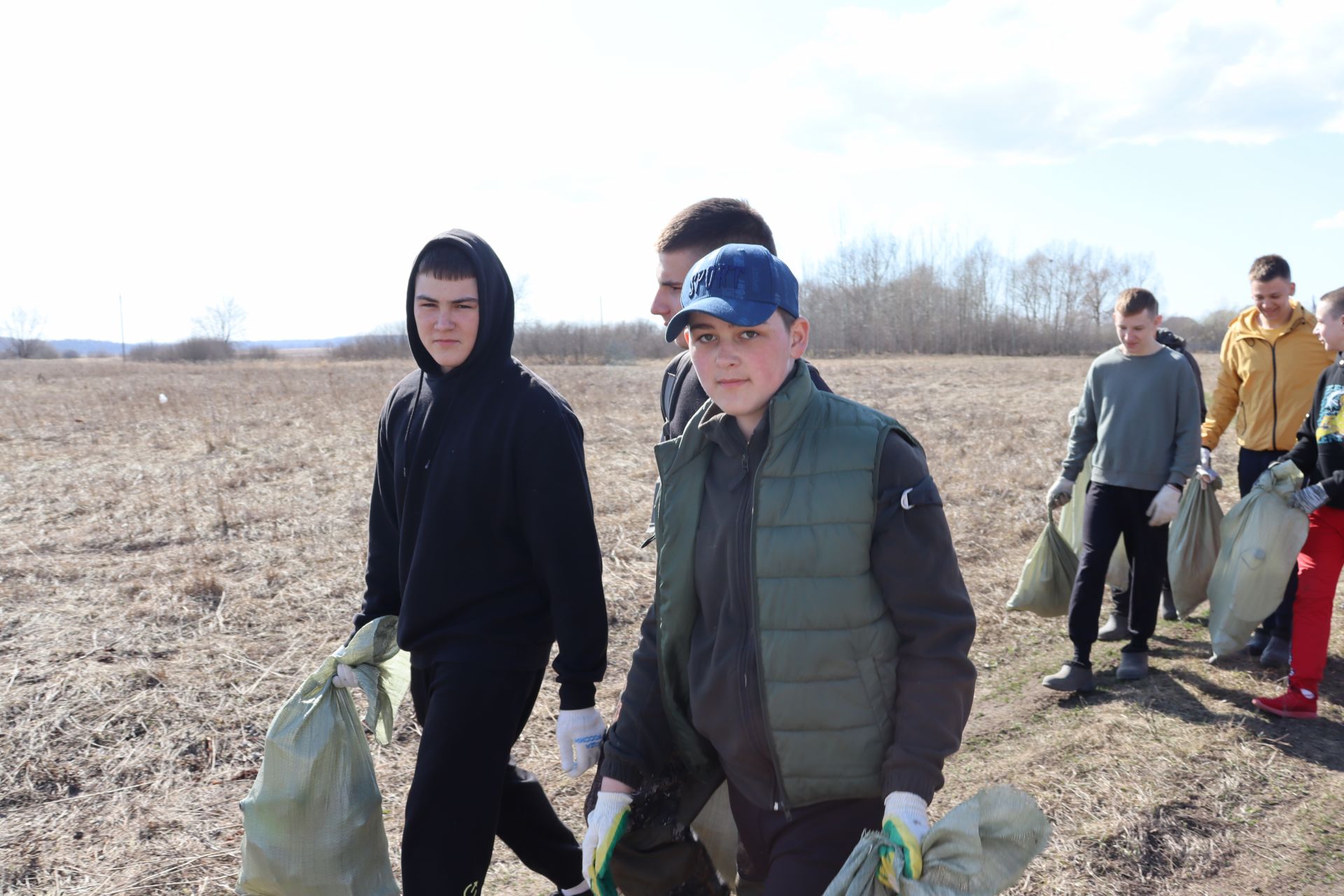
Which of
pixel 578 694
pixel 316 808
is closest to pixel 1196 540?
pixel 578 694

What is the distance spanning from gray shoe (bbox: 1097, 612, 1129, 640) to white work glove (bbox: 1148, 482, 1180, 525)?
1122 millimetres

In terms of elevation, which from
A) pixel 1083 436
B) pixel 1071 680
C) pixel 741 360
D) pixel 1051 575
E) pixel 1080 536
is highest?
pixel 741 360

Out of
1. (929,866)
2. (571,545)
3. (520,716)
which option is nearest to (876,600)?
(929,866)

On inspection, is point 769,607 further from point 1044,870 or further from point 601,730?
point 1044,870

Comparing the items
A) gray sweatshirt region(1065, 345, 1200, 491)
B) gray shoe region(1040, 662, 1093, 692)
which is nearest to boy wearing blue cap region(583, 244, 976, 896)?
gray shoe region(1040, 662, 1093, 692)

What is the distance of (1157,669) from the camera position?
502cm

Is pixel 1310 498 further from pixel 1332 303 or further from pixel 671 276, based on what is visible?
pixel 671 276

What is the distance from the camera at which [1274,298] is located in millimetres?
5297

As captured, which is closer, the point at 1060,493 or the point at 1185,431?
the point at 1185,431

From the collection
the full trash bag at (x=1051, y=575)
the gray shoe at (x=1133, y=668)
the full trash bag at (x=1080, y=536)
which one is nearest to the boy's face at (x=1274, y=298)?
the full trash bag at (x=1080, y=536)

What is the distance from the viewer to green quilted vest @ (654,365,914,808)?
1.84 meters

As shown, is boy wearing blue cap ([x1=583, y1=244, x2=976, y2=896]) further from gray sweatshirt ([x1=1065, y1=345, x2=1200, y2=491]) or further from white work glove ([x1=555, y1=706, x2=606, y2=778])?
gray sweatshirt ([x1=1065, y1=345, x2=1200, y2=491])

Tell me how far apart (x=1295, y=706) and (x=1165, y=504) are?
1.05 meters

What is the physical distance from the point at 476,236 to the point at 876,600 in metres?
1.58
